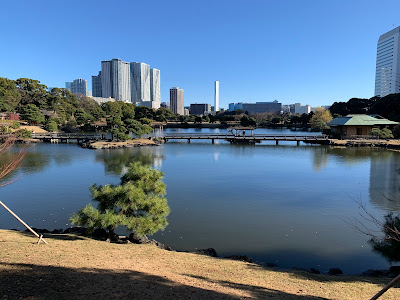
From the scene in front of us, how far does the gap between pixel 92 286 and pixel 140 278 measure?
820 mm

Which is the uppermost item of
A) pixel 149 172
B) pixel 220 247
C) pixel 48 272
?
pixel 149 172

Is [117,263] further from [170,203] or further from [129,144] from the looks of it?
[129,144]

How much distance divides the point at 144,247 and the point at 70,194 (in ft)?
26.2

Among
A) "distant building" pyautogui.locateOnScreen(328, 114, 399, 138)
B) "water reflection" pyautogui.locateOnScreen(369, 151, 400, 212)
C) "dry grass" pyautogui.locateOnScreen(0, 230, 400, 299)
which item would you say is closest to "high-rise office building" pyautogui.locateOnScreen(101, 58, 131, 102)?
"distant building" pyautogui.locateOnScreen(328, 114, 399, 138)

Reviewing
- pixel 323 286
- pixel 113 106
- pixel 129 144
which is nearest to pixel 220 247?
pixel 323 286

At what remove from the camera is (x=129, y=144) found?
35.0 m

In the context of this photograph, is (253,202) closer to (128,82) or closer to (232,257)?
(232,257)

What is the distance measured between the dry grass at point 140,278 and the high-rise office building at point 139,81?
17310cm

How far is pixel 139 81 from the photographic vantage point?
176875 mm

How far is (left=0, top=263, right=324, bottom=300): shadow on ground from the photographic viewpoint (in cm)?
402

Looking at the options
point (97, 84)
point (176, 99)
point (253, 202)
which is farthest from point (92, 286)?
point (176, 99)

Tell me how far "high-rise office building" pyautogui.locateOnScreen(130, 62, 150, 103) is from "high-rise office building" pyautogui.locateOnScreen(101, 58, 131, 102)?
712cm

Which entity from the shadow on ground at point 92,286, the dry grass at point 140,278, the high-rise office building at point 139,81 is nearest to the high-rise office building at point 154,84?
the high-rise office building at point 139,81

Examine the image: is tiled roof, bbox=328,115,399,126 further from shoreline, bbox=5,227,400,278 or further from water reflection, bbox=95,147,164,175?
shoreline, bbox=5,227,400,278
